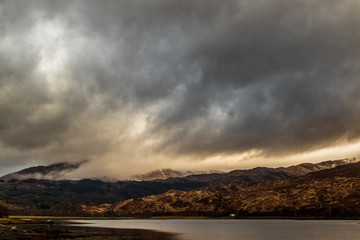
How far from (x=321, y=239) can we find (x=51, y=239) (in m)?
110

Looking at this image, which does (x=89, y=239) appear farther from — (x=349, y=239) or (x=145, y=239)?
(x=349, y=239)

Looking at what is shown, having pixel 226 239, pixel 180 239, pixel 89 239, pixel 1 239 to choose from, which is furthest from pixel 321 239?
pixel 1 239

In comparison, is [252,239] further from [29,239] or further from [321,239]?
[29,239]

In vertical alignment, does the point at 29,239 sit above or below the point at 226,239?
above

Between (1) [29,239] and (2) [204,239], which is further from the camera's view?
(2) [204,239]

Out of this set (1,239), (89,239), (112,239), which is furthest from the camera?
(112,239)

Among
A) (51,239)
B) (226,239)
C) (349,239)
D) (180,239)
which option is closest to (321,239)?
(349,239)

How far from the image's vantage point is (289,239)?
5315 inches

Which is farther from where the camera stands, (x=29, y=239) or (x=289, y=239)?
(x=289, y=239)

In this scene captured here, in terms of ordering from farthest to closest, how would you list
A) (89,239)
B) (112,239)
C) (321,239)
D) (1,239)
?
(321,239) → (112,239) → (89,239) → (1,239)

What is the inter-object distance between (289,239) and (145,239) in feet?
205

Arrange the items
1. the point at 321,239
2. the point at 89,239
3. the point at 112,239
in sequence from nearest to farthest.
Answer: the point at 89,239 < the point at 112,239 < the point at 321,239

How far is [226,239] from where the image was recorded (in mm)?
134875

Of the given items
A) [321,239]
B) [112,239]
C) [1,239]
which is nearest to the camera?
[1,239]
